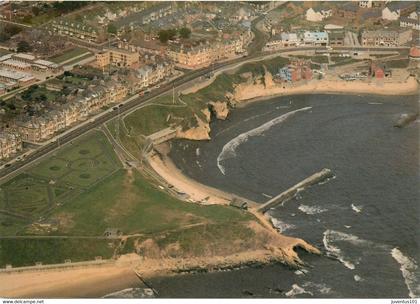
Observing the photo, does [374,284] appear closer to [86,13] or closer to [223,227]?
[223,227]

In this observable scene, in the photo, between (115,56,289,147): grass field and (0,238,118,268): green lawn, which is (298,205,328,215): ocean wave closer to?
(0,238,118,268): green lawn

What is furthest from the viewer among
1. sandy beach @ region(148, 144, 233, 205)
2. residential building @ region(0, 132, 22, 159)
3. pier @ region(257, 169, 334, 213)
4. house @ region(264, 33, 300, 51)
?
house @ region(264, 33, 300, 51)

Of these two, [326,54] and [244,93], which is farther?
[326,54]

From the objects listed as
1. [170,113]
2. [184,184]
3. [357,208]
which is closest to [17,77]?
[170,113]

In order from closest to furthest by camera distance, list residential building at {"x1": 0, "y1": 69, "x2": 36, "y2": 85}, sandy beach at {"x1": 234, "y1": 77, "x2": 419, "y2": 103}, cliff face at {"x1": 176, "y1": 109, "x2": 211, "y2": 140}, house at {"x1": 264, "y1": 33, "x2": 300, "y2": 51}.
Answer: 1. cliff face at {"x1": 176, "y1": 109, "x2": 211, "y2": 140}
2. residential building at {"x1": 0, "y1": 69, "x2": 36, "y2": 85}
3. sandy beach at {"x1": 234, "y1": 77, "x2": 419, "y2": 103}
4. house at {"x1": 264, "y1": 33, "x2": 300, "y2": 51}

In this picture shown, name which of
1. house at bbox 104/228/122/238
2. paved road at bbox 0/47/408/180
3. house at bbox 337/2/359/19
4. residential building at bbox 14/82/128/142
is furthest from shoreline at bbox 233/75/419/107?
house at bbox 104/228/122/238

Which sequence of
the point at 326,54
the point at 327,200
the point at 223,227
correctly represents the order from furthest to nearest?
the point at 326,54
the point at 327,200
the point at 223,227

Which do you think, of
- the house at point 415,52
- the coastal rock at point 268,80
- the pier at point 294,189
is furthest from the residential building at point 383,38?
the pier at point 294,189

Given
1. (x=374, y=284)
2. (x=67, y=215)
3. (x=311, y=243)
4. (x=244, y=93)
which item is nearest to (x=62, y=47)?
(x=244, y=93)
